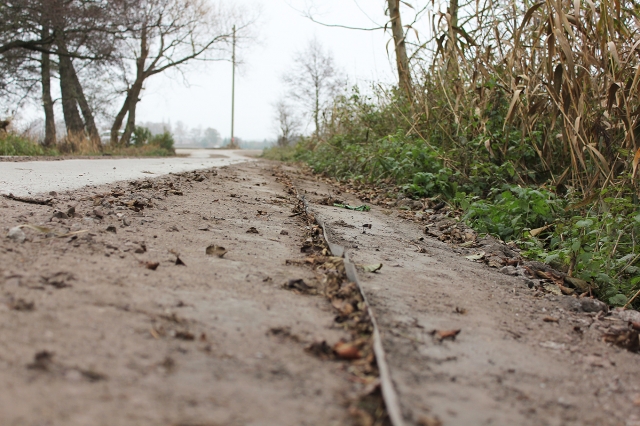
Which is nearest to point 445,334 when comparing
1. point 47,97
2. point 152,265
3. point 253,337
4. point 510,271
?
point 253,337

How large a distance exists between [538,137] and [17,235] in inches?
169

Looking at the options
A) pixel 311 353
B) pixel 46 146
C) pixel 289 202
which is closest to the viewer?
→ pixel 311 353

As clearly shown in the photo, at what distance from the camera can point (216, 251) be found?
235 cm

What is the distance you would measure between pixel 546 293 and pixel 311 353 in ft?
5.22

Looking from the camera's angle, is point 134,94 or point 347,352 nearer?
point 347,352

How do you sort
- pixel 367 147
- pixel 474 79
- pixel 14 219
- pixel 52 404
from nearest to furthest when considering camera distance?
pixel 52 404
pixel 14 219
pixel 474 79
pixel 367 147

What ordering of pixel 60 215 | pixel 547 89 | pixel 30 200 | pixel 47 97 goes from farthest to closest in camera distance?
pixel 47 97 → pixel 547 89 → pixel 30 200 → pixel 60 215

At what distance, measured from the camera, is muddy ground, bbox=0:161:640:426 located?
1111 mm

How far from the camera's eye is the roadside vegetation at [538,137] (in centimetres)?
311

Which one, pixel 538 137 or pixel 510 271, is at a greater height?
pixel 538 137

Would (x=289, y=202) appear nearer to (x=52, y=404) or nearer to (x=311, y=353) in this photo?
(x=311, y=353)

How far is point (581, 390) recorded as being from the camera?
1444 mm

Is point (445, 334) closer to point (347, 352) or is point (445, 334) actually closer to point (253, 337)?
point (347, 352)

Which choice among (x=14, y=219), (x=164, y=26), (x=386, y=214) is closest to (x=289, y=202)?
(x=386, y=214)
